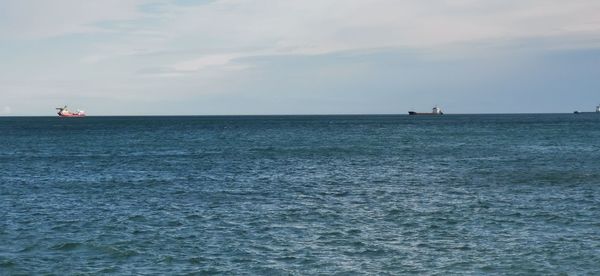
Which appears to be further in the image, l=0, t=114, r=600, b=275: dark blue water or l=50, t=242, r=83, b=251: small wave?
l=50, t=242, r=83, b=251: small wave

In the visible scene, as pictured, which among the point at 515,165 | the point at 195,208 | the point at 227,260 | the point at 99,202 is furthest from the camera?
the point at 515,165

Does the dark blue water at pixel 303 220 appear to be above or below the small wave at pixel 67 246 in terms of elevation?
above

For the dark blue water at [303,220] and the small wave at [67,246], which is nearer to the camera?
the dark blue water at [303,220]

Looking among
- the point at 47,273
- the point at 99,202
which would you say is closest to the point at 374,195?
the point at 99,202

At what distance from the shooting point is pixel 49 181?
57.6 metres

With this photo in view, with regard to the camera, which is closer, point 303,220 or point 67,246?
point 67,246

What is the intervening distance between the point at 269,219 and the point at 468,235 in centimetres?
1067

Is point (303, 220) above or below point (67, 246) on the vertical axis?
above

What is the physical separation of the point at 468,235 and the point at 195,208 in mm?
16494

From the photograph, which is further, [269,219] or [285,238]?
[269,219]

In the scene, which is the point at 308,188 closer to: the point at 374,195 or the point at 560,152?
the point at 374,195

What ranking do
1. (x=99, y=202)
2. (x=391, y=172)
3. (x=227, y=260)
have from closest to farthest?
(x=227, y=260)
(x=99, y=202)
(x=391, y=172)

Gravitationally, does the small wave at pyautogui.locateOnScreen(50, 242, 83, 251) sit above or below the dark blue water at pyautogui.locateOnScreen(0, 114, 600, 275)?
below

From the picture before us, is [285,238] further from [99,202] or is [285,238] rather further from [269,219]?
[99,202]
